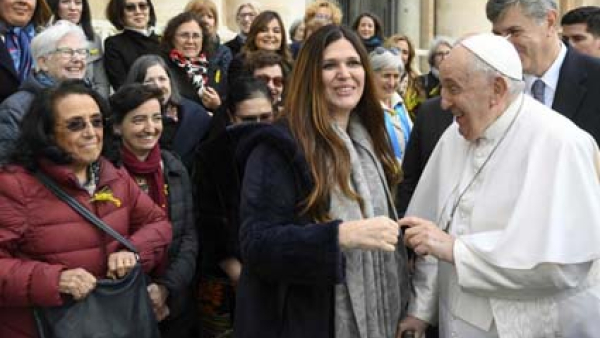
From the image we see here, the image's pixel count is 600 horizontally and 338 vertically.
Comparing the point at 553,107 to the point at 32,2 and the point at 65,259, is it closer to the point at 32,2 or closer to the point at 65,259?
the point at 65,259

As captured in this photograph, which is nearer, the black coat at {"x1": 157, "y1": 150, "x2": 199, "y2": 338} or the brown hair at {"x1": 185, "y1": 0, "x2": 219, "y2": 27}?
the black coat at {"x1": 157, "y1": 150, "x2": 199, "y2": 338}

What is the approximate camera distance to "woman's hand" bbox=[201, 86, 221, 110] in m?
5.42

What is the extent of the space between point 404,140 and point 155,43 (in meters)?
1.92

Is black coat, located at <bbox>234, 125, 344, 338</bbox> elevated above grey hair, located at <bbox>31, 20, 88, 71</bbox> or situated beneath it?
situated beneath

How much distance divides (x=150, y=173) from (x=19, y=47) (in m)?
1.48

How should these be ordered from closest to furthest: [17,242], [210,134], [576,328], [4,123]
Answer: [576,328]
[17,242]
[4,123]
[210,134]

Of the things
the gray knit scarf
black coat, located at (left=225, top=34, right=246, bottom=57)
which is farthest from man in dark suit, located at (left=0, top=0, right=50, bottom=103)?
the gray knit scarf

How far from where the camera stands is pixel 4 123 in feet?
12.3

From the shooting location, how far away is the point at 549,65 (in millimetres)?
3770

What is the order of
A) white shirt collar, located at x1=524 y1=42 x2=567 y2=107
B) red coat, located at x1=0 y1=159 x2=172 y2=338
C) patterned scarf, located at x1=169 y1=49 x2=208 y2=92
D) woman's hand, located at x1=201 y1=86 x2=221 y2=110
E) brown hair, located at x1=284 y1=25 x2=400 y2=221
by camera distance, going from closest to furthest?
brown hair, located at x1=284 y1=25 x2=400 y2=221, red coat, located at x1=0 y1=159 x2=172 y2=338, white shirt collar, located at x1=524 y1=42 x2=567 y2=107, woman's hand, located at x1=201 y1=86 x2=221 y2=110, patterned scarf, located at x1=169 y1=49 x2=208 y2=92

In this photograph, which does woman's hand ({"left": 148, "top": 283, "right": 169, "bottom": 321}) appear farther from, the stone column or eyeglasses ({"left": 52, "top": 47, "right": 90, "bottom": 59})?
the stone column

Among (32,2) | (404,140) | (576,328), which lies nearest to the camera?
(576,328)

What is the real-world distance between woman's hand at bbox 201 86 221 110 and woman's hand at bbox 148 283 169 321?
6.53ft

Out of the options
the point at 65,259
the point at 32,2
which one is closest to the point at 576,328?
the point at 65,259
